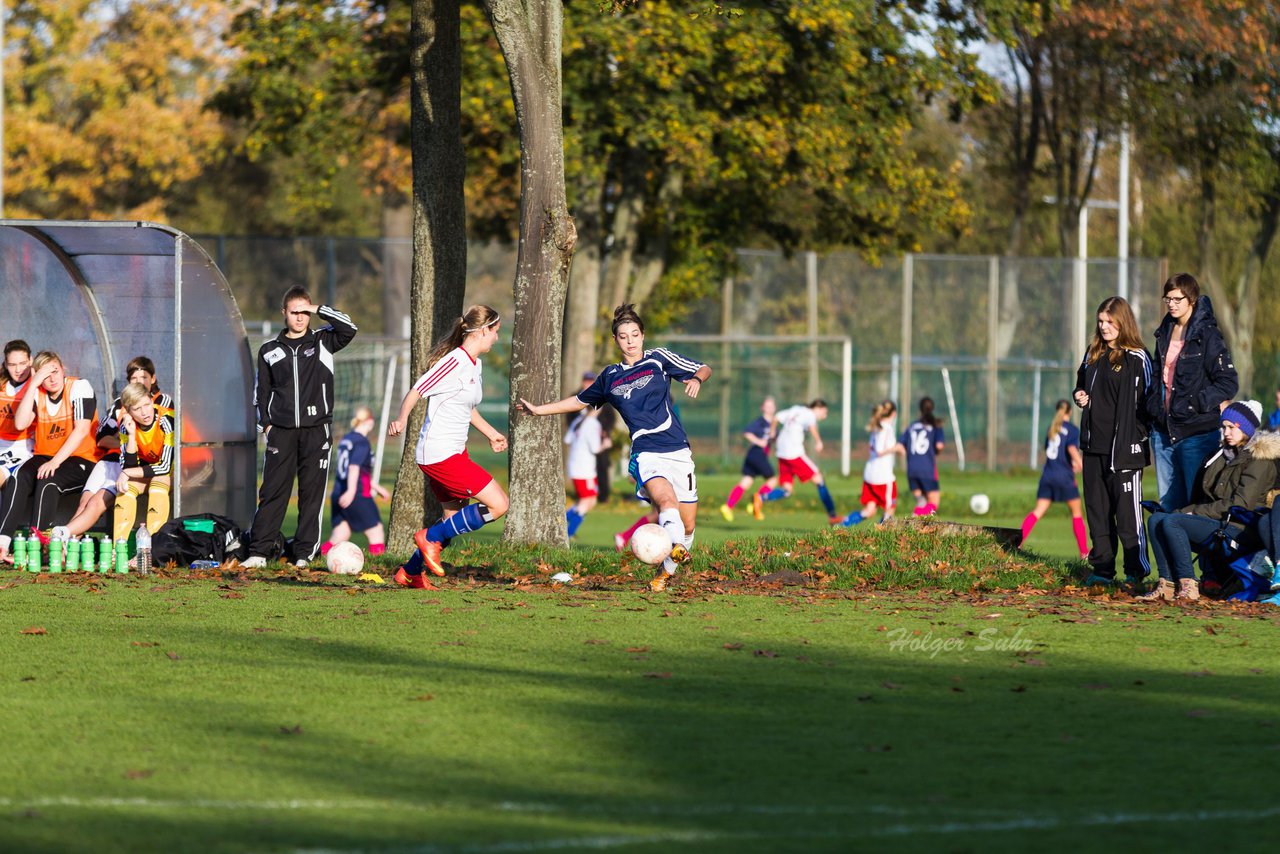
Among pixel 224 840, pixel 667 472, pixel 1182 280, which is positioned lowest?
pixel 224 840

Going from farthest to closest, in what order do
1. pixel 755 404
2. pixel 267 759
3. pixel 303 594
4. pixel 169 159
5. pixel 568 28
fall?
pixel 169 159
pixel 755 404
pixel 568 28
pixel 303 594
pixel 267 759

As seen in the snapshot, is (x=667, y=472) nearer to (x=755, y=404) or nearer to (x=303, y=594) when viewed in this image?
(x=303, y=594)

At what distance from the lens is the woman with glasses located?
37.4 ft

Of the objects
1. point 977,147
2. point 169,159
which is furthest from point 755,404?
Answer: point 169,159

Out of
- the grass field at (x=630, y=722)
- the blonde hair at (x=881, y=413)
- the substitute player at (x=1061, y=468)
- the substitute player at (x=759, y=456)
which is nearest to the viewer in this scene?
the grass field at (x=630, y=722)

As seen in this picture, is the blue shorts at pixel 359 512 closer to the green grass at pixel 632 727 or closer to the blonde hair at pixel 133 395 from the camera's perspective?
the blonde hair at pixel 133 395

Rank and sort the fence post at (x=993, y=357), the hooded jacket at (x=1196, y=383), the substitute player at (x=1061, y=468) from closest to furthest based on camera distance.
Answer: the hooded jacket at (x=1196, y=383) < the substitute player at (x=1061, y=468) < the fence post at (x=993, y=357)

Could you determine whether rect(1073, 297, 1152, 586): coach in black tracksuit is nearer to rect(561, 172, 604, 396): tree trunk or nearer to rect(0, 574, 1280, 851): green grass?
rect(0, 574, 1280, 851): green grass

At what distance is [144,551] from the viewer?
12.9 m

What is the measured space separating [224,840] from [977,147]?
4310 centimetres

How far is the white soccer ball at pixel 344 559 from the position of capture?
39.0 feet

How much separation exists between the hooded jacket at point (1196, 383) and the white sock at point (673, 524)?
332 centimetres

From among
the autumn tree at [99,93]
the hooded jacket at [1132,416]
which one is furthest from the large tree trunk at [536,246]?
the autumn tree at [99,93]

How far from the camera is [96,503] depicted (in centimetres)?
1365
